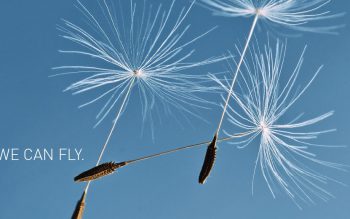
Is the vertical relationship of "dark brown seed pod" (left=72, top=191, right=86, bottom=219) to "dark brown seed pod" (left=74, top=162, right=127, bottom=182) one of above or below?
below

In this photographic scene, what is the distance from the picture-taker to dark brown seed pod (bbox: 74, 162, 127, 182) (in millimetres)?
4578

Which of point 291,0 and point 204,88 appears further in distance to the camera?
point 204,88

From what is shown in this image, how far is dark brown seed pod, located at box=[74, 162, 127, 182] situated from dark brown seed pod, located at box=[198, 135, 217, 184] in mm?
785

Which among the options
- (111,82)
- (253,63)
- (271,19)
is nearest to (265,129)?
(253,63)

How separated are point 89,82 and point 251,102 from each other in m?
1.98

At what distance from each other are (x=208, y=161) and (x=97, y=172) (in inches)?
40.6

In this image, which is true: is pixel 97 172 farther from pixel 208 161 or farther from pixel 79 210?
pixel 208 161

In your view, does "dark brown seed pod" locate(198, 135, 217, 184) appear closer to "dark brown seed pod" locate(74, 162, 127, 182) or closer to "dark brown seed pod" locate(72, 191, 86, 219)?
"dark brown seed pod" locate(74, 162, 127, 182)

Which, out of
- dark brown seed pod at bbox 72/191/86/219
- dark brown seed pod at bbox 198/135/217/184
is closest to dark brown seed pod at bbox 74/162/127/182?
dark brown seed pod at bbox 72/191/86/219

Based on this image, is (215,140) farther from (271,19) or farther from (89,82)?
(89,82)

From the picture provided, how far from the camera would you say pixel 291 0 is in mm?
5445

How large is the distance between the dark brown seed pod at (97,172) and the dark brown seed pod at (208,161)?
79 centimetres

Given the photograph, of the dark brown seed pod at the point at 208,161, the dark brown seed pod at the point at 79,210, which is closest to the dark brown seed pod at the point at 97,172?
the dark brown seed pod at the point at 79,210

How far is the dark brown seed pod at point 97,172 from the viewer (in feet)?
15.0
